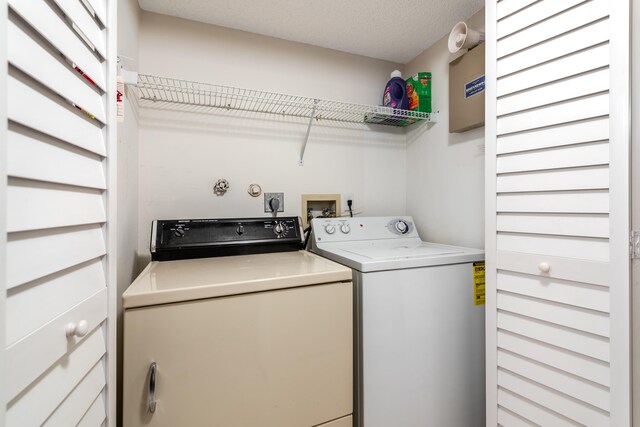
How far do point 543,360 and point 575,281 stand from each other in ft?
1.01

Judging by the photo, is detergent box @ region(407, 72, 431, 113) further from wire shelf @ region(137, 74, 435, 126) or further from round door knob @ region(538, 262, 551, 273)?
round door knob @ region(538, 262, 551, 273)

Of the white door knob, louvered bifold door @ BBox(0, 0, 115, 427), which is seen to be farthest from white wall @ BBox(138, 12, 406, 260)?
the white door knob

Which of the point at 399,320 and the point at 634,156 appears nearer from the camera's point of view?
the point at 634,156

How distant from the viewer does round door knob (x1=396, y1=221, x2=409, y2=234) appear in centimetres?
192

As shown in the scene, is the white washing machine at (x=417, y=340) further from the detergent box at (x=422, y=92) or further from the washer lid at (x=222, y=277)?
the detergent box at (x=422, y=92)

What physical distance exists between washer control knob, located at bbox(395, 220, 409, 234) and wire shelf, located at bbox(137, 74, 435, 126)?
711 mm

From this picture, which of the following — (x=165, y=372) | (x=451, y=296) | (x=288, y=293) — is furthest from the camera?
(x=451, y=296)

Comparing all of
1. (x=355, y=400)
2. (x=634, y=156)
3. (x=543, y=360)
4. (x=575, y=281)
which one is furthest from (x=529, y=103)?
(x=355, y=400)

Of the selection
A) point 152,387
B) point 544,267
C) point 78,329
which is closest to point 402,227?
point 544,267

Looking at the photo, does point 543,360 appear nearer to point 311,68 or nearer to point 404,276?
point 404,276

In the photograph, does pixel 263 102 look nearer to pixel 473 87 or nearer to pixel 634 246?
pixel 473 87

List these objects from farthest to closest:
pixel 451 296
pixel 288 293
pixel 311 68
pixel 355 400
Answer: pixel 311 68
pixel 451 296
pixel 355 400
pixel 288 293

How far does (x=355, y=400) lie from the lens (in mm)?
1222

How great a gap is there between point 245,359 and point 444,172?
1575 mm
